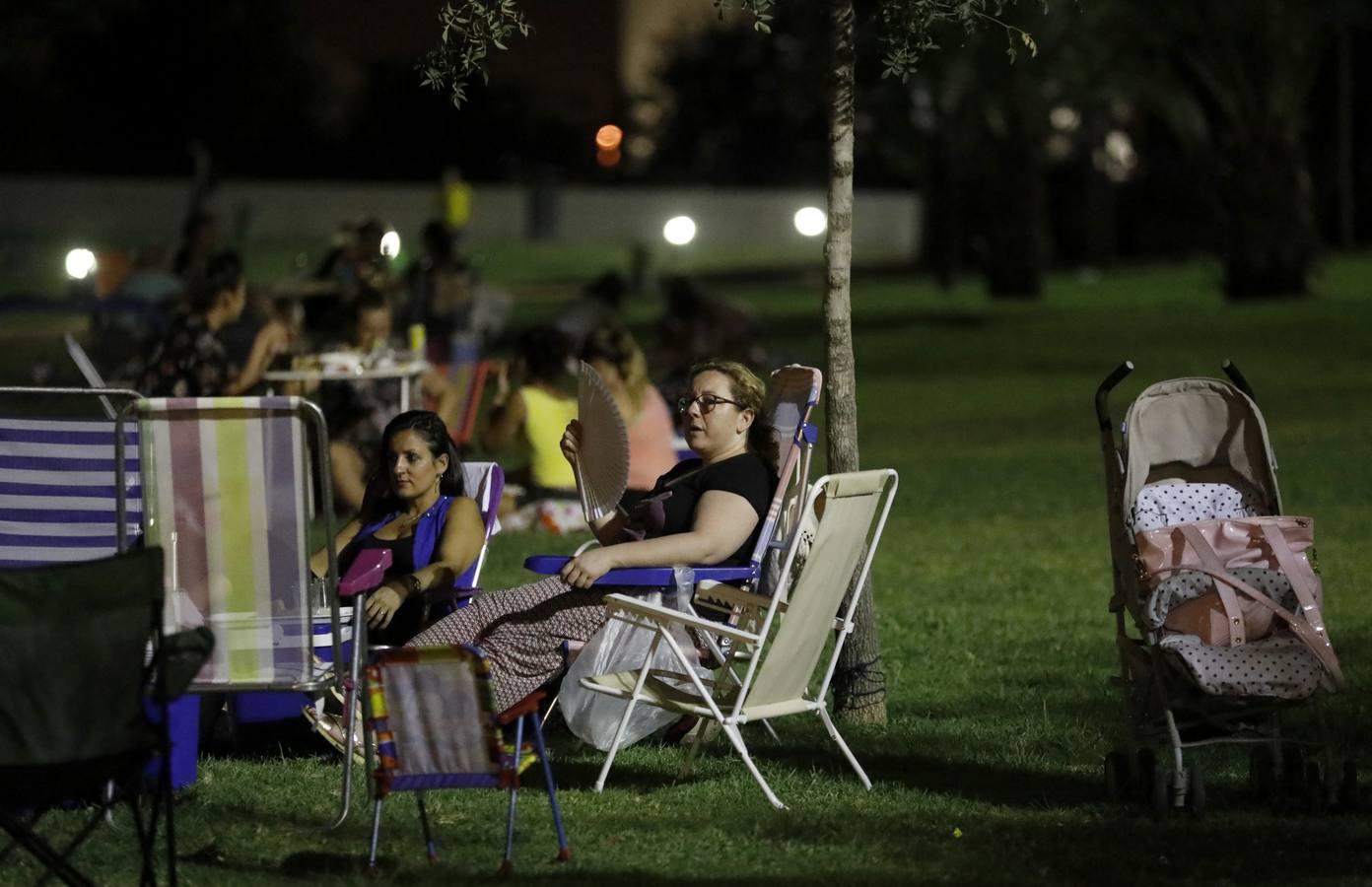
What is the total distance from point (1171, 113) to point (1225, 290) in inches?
284

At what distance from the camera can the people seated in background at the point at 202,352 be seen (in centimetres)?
1196

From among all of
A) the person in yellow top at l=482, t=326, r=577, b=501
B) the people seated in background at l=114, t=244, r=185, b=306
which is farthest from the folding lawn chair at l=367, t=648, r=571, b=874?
the people seated in background at l=114, t=244, r=185, b=306

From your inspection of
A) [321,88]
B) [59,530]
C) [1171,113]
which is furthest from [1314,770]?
[321,88]

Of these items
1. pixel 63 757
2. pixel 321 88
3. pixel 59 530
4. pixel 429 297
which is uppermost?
pixel 321 88

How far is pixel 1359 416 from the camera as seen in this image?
1881 cm

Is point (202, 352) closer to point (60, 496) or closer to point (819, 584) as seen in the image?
point (60, 496)

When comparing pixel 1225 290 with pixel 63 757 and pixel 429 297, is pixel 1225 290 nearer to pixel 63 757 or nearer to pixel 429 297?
pixel 429 297

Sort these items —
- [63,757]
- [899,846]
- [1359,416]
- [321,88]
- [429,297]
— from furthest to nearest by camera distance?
1. [321,88]
2. [1359,416]
3. [429,297]
4. [899,846]
5. [63,757]

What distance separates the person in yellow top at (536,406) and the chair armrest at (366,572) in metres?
4.26

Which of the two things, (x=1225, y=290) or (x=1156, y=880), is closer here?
(x=1156, y=880)

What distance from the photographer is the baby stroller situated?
20.3 feet

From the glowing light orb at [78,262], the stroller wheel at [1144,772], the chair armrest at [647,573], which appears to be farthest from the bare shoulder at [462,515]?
the glowing light orb at [78,262]

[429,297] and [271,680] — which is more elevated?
[429,297]

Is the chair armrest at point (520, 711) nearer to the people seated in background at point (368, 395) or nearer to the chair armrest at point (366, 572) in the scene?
the chair armrest at point (366, 572)
